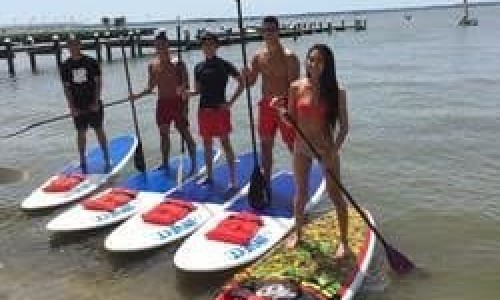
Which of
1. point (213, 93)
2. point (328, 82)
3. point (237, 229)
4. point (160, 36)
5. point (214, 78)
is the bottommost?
point (237, 229)

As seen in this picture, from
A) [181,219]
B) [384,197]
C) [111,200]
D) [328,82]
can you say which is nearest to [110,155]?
[111,200]

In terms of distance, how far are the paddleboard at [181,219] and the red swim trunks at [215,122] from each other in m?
0.78

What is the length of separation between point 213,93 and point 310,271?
11.1 ft

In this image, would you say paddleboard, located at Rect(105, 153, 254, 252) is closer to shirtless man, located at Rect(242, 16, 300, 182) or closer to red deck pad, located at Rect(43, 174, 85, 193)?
shirtless man, located at Rect(242, 16, 300, 182)

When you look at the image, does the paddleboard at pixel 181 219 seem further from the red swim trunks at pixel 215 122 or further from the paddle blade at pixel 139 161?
the paddle blade at pixel 139 161

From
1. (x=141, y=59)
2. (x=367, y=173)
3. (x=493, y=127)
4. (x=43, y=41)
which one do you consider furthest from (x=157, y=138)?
(x=141, y=59)

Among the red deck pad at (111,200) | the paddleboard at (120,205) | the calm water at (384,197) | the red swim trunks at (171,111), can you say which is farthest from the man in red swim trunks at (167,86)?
the calm water at (384,197)

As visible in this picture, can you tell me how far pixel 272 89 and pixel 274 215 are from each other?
5.01ft

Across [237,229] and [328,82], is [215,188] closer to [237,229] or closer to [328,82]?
[237,229]

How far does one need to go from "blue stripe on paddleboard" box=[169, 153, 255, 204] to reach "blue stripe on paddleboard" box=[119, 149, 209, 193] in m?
0.40

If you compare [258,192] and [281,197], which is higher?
[258,192]

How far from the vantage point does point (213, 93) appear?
10.4 m

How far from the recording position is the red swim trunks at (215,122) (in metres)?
10.5

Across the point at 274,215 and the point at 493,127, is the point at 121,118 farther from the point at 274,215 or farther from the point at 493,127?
the point at 274,215
